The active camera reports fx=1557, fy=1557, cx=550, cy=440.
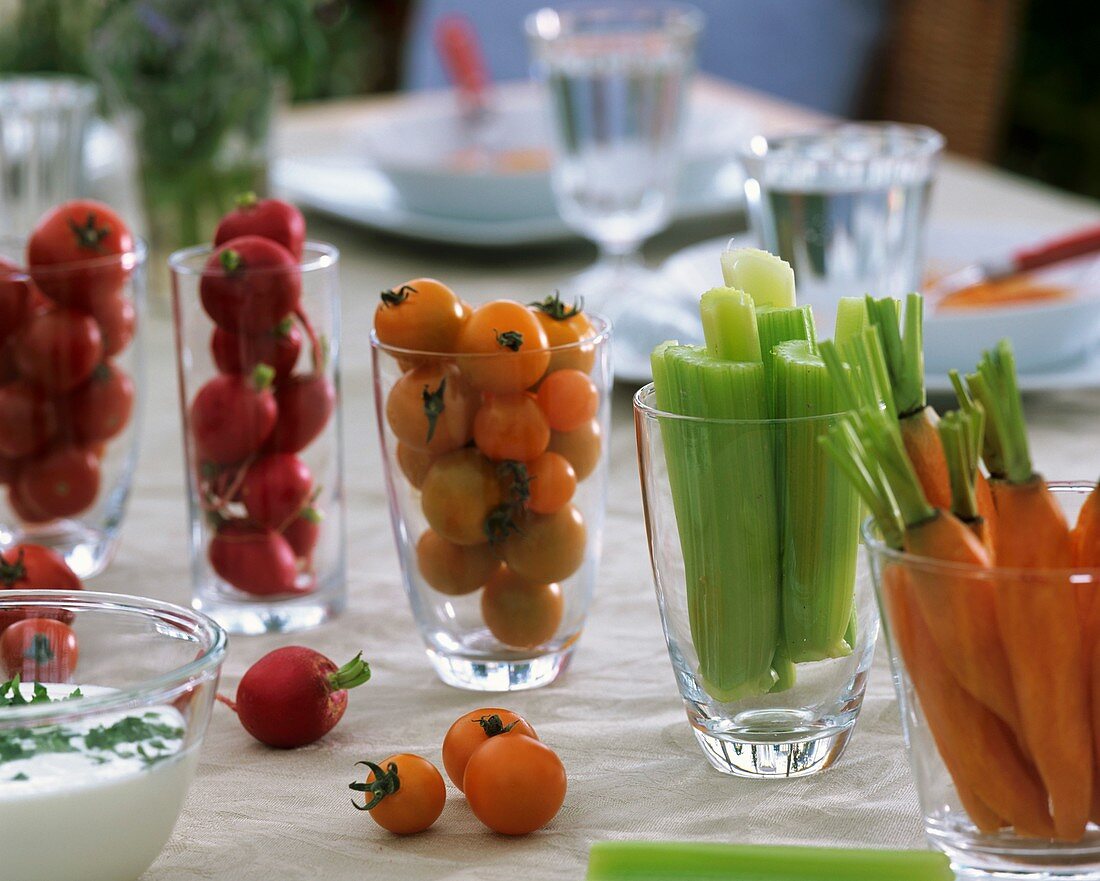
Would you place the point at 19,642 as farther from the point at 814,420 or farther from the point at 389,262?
the point at 389,262

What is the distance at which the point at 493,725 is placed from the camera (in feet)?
2.09

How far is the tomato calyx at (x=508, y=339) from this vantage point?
704 mm

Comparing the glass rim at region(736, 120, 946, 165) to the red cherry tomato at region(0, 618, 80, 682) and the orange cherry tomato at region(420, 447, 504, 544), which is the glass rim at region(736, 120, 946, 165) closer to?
the orange cherry tomato at region(420, 447, 504, 544)

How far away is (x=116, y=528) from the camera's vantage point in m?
0.96

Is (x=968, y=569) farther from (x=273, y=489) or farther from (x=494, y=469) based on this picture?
(x=273, y=489)

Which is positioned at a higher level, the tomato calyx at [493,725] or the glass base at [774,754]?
the tomato calyx at [493,725]

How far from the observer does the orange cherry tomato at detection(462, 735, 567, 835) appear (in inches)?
23.8

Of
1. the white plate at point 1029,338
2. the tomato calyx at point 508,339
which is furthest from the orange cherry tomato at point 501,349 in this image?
the white plate at point 1029,338

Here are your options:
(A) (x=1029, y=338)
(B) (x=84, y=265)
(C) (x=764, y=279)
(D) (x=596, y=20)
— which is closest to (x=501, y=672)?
(C) (x=764, y=279)

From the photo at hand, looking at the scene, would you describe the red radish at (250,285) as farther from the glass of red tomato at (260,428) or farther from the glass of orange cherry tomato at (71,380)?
the glass of orange cherry tomato at (71,380)

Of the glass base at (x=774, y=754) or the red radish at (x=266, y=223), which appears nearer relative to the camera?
the glass base at (x=774, y=754)

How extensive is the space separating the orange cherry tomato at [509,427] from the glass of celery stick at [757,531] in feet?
0.26

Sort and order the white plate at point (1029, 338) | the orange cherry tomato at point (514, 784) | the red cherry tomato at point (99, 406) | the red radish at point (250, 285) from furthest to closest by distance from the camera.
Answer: the white plate at point (1029, 338)
the red cherry tomato at point (99, 406)
the red radish at point (250, 285)
the orange cherry tomato at point (514, 784)

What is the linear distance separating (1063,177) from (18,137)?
253 centimetres
